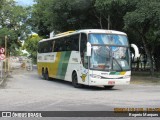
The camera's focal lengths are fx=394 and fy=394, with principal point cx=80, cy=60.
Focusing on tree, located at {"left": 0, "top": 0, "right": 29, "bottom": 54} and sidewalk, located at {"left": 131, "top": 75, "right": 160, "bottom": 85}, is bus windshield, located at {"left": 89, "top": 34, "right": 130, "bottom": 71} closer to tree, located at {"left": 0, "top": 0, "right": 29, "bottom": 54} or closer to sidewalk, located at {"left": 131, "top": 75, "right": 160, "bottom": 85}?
sidewalk, located at {"left": 131, "top": 75, "right": 160, "bottom": 85}

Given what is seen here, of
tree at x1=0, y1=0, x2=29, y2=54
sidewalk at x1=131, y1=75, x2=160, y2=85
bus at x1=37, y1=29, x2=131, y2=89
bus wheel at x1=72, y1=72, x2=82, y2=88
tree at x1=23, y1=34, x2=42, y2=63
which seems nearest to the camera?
bus at x1=37, y1=29, x2=131, y2=89

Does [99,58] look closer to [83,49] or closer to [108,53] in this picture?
[108,53]

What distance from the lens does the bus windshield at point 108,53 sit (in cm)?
2131

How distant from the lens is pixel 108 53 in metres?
21.5

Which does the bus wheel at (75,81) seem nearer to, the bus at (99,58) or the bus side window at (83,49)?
the bus at (99,58)

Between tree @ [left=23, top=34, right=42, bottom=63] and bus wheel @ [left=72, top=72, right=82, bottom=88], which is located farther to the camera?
tree @ [left=23, top=34, right=42, bottom=63]

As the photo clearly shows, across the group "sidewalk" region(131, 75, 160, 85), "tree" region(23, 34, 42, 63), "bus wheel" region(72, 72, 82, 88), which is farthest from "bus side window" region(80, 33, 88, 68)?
"tree" region(23, 34, 42, 63)

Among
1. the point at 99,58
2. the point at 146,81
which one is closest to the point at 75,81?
the point at 99,58

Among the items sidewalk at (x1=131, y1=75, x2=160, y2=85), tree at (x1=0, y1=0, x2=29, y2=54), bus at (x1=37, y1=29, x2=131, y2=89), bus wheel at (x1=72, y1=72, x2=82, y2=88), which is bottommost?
sidewalk at (x1=131, y1=75, x2=160, y2=85)

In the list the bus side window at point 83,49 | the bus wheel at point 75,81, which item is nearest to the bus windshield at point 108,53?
the bus side window at point 83,49

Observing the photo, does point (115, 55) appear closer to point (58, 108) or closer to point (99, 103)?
point (99, 103)

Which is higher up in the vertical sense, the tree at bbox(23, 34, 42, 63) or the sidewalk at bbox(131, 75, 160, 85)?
the tree at bbox(23, 34, 42, 63)

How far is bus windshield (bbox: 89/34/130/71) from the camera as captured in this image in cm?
2131

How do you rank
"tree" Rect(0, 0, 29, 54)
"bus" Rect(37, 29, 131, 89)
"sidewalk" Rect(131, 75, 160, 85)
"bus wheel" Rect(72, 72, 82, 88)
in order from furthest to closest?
"tree" Rect(0, 0, 29, 54) < "sidewalk" Rect(131, 75, 160, 85) < "bus wheel" Rect(72, 72, 82, 88) < "bus" Rect(37, 29, 131, 89)
